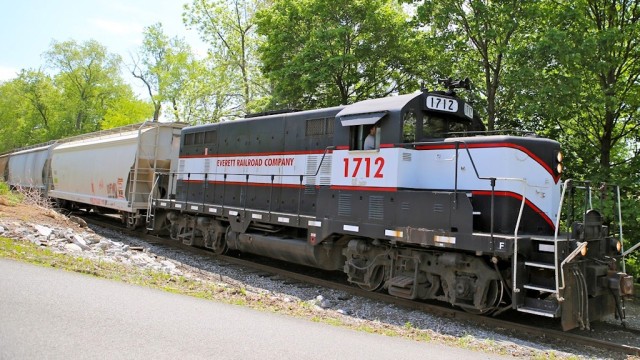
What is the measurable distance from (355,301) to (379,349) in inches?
146

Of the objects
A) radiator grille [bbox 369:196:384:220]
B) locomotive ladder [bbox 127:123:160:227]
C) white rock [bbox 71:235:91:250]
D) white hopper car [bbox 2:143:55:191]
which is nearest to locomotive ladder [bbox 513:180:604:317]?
radiator grille [bbox 369:196:384:220]

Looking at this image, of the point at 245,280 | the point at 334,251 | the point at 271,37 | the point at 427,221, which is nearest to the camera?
the point at 427,221

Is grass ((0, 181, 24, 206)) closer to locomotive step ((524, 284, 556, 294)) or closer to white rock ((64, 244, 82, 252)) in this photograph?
white rock ((64, 244, 82, 252))

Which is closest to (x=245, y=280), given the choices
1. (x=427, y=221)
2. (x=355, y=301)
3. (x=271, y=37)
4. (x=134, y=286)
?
(x=355, y=301)

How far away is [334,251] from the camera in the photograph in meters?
9.52

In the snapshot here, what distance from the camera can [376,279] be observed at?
8.66 meters

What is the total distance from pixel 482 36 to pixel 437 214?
846cm

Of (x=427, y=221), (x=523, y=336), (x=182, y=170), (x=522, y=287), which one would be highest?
(x=182, y=170)

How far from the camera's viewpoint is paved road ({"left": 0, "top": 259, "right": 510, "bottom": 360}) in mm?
4203

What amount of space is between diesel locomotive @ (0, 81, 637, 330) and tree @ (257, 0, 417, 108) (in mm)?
5911

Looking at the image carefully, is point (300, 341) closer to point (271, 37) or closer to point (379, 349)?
point (379, 349)

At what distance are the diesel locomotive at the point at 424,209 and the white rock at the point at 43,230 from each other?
141 inches

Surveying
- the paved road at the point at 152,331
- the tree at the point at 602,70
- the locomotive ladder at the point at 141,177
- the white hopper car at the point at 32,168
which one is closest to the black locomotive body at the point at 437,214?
the paved road at the point at 152,331

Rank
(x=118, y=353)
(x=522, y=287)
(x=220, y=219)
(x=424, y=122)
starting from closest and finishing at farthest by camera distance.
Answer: (x=118, y=353) → (x=522, y=287) → (x=424, y=122) → (x=220, y=219)
